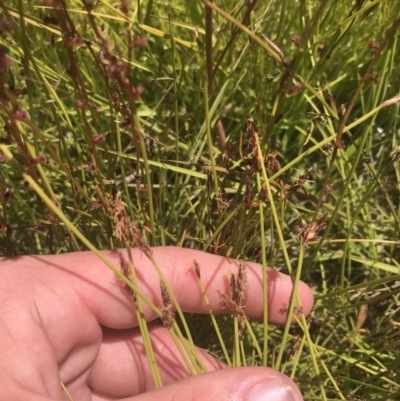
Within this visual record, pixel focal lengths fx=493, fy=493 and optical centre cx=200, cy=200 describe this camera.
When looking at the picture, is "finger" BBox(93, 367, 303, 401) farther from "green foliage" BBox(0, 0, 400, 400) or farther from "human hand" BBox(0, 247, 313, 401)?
"green foliage" BBox(0, 0, 400, 400)

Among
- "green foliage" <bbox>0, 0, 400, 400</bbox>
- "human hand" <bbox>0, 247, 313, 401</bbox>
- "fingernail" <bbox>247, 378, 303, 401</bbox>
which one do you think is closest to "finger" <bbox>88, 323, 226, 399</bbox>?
"human hand" <bbox>0, 247, 313, 401</bbox>

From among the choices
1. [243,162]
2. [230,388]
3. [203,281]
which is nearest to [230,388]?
[230,388]

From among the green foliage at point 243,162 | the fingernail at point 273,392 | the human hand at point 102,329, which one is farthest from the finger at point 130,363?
the fingernail at point 273,392

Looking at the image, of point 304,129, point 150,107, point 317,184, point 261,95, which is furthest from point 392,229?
point 150,107

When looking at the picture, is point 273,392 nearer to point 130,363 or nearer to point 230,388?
point 230,388

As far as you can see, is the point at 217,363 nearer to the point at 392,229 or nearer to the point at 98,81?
the point at 392,229

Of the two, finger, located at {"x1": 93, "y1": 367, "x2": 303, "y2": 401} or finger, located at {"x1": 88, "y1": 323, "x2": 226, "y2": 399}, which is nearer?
finger, located at {"x1": 93, "y1": 367, "x2": 303, "y2": 401}
